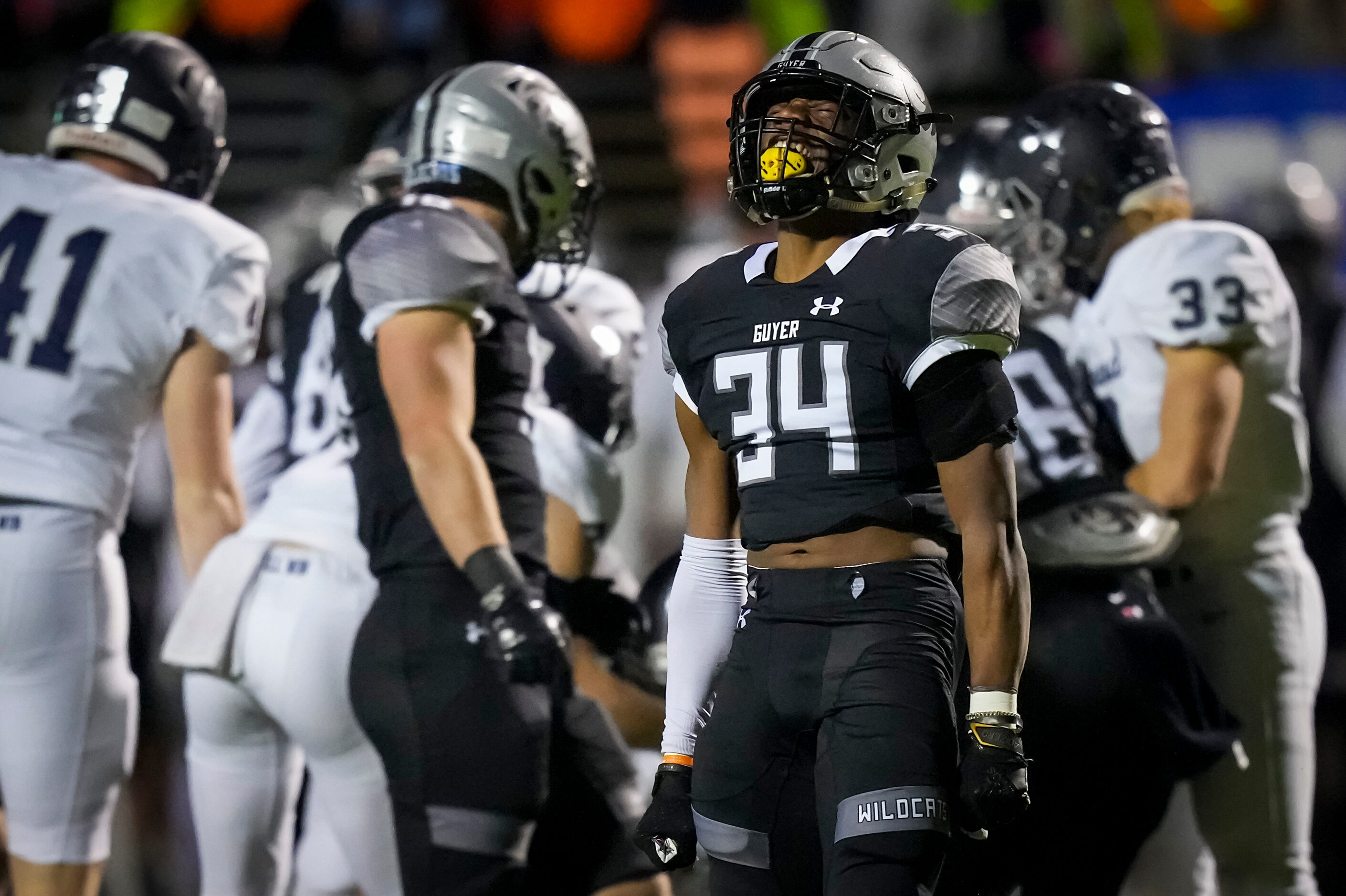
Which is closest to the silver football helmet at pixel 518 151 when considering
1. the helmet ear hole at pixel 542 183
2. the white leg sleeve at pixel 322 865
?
the helmet ear hole at pixel 542 183

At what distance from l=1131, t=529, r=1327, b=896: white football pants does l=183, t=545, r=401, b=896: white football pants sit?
186 cm

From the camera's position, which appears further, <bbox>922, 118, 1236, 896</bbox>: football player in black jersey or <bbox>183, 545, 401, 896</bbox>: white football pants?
<bbox>183, 545, 401, 896</bbox>: white football pants

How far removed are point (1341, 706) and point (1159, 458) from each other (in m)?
2.79

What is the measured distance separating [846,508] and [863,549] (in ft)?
0.21

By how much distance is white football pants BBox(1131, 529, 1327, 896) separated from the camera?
141 inches

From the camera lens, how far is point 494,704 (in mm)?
2984

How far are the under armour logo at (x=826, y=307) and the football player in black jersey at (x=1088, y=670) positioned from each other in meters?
1.12

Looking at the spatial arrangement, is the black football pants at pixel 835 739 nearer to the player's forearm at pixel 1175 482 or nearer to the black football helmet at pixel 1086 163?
the player's forearm at pixel 1175 482

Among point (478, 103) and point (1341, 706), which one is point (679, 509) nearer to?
point (478, 103)

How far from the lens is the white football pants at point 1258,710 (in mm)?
3586

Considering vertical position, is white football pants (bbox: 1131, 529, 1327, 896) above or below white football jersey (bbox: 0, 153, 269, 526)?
below

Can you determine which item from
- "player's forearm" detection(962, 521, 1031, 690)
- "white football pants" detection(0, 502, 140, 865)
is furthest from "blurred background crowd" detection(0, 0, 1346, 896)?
"player's forearm" detection(962, 521, 1031, 690)

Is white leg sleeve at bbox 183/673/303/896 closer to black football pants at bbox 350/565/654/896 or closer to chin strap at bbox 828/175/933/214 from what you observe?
black football pants at bbox 350/565/654/896

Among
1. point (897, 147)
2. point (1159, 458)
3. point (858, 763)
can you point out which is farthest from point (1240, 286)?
point (858, 763)
